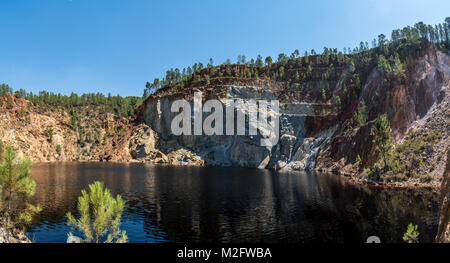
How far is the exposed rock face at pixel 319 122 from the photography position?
90.7 meters

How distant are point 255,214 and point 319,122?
107466mm

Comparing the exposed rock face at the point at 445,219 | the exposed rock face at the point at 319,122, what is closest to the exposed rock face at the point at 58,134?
the exposed rock face at the point at 319,122

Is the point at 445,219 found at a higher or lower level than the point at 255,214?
higher

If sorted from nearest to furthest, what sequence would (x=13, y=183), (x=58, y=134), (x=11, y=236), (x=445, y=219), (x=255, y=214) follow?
(x=445, y=219), (x=13, y=183), (x=11, y=236), (x=255, y=214), (x=58, y=134)

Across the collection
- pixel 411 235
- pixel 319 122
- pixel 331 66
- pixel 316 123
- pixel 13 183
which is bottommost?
pixel 411 235

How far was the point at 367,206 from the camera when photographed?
1848 inches

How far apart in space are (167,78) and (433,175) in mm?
168476

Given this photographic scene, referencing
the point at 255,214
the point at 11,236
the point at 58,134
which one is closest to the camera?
the point at 11,236

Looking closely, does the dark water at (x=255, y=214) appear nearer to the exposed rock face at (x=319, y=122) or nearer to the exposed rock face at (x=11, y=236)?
the exposed rock face at (x=11, y=236)

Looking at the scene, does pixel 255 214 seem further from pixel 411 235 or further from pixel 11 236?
pixel 11 236

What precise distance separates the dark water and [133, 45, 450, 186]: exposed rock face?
90.0 feet

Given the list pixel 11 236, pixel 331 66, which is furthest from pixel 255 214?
pixel 331 66

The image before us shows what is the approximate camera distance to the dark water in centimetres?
→ 3216

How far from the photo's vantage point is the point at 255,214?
42.5 m
